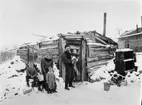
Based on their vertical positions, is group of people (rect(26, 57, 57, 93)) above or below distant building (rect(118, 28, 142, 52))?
below

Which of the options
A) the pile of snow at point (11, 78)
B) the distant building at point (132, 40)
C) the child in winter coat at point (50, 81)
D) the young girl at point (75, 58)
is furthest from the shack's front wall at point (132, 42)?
the pile of snow at point (11, 78)

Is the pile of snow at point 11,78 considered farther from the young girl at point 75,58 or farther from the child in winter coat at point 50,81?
the young girl at point 75,58

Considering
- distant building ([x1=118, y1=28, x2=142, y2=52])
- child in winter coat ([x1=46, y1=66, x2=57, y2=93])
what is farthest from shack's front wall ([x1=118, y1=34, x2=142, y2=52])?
child in winter coat ([x1=46, y1=66, x2=57, y2=93])

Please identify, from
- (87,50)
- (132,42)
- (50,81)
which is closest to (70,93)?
(50,81)

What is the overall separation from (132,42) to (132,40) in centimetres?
1

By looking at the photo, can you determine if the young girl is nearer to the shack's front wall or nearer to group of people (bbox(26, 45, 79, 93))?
group of people (bbox(26, 45, 79, 93))

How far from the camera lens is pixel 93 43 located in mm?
976

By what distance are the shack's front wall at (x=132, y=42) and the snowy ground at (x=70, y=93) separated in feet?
0.16

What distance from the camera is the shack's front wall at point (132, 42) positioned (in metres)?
1.00

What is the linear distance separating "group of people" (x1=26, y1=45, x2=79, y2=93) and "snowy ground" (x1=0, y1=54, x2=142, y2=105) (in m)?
0.03

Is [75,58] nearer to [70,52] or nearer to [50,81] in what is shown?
[70,52]

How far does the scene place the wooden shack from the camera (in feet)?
3.10

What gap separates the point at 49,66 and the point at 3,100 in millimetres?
265

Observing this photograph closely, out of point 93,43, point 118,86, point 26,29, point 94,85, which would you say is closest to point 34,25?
point 26,29
